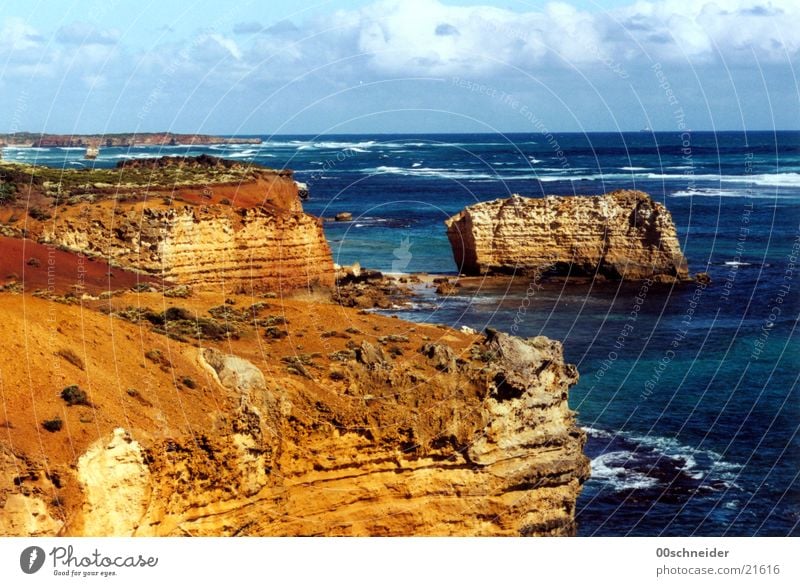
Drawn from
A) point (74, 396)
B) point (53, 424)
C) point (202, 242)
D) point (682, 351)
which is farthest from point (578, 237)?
point (53, 424)

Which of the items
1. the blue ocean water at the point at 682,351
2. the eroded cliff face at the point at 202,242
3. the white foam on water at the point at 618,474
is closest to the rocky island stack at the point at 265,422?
the blue ocean water at the point at 682,351

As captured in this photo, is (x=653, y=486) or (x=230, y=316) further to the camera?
(x=653, y=486)

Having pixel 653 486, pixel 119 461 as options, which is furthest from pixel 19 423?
pixel 653 486

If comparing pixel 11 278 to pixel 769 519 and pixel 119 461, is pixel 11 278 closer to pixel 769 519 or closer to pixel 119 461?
pixel 119 461

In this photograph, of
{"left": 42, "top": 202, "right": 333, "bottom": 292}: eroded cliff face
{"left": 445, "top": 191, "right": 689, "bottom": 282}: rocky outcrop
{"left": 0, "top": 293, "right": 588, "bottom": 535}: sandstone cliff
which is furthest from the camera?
{"left": 445, "top": 191, "right": 689, "bottom": 282}: rocky outcrop

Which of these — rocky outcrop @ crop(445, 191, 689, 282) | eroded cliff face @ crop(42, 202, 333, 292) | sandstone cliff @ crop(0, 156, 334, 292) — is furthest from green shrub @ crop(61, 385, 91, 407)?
rocky outcrop @ crop(445, 191, 689, 282)

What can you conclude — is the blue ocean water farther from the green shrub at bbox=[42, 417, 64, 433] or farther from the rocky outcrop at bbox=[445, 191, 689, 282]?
the green shrub at bbox=[42, 417, 64, 433]

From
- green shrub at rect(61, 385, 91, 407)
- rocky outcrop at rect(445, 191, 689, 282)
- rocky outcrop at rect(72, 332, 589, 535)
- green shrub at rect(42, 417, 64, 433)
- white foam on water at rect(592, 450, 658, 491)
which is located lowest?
white foam on water at rect(592, 450, 658, 491)
